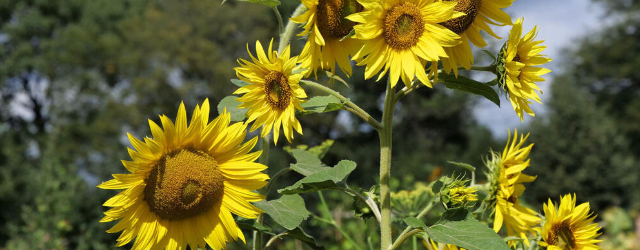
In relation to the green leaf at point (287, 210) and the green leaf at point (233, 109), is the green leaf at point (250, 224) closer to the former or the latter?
the green leaf at point (287, 210)

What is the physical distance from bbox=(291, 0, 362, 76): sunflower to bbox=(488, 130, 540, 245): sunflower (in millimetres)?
391

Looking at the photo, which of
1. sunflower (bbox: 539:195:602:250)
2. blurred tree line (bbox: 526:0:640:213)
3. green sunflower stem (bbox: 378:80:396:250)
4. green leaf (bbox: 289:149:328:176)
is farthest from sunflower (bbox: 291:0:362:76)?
blurred tree line (bbox: 526:0:640:213)

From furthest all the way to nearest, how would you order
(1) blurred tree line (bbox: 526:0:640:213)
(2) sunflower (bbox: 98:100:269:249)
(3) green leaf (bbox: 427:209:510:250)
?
(1) blurred tree line (bbox: 526:0:640:213) < (2) sunflower (bbox: 98:100:269:249) < (3) green leaf (bbox: 427:209:510:250)

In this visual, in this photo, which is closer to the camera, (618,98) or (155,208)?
(155,208)

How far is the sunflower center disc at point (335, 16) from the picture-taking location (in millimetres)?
991

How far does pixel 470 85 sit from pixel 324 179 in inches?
13.8

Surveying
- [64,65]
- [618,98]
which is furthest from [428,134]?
[64,65]

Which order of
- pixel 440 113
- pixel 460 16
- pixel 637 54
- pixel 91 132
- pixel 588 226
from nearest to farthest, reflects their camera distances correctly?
pixel 460 16 → pixel 588 226 → pixel 91 132 → pixel 440 113 → pixel 637 54

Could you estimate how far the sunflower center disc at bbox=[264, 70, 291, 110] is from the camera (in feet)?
3.47

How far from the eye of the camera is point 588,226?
117 cm

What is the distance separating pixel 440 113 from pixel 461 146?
1.51 metres

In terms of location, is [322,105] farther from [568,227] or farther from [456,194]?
[568,227]

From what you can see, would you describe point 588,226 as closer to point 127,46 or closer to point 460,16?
point 460,16

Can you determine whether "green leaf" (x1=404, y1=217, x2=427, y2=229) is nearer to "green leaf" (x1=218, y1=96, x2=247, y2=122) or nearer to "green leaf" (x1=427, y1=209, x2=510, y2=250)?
"green leaf" (x1=427, y1=209, x2=510, y2=250)
